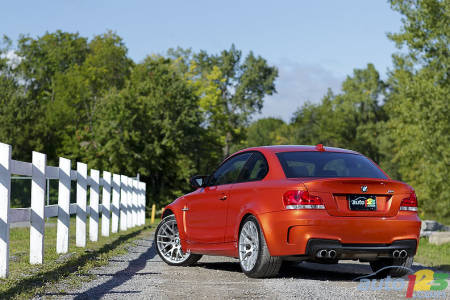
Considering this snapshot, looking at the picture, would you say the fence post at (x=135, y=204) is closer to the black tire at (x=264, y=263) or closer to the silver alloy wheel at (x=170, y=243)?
the silver alloy wheel at (x=170, y=243)

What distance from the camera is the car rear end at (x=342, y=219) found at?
8023mm

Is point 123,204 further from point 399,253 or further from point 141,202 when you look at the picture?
point 399,253

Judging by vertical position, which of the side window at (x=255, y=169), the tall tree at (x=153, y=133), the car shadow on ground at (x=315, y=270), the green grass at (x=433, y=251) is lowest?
the green grass at (x=433, y=251)

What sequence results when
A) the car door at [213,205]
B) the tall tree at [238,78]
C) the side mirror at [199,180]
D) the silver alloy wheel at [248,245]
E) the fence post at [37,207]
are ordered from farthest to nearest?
the tall tree at [238,78] → the side mirror at [199,180] → the car door at [213,205] → the fence post at [37,207] → the silver alloy wheel at [248,245]

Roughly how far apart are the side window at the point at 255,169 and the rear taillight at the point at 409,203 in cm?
160

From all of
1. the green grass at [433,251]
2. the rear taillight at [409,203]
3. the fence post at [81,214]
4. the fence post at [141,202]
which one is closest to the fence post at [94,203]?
the fence post at [81,214]

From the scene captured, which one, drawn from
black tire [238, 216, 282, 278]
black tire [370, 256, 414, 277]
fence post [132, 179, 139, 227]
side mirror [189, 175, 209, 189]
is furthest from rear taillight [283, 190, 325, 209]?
fence post [132, 179, 139, 227]

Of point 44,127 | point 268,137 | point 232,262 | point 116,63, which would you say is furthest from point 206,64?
point 232,262

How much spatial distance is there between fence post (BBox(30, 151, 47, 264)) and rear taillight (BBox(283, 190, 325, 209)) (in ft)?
10.8

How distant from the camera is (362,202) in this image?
8.20 metres

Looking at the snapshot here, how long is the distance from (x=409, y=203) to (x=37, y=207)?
454 cm

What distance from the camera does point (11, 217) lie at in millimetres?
8258

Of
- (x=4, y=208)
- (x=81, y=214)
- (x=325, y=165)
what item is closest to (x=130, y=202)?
(x=81, y=214)

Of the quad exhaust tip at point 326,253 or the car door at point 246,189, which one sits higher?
the car door at point 246,189
